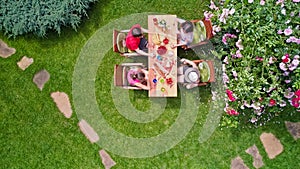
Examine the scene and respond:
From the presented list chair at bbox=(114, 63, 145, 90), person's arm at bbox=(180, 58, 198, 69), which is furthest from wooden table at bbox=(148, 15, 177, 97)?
chair at bbox=(114, 63, 145, 90)

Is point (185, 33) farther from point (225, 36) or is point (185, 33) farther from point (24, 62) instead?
point (24, 62)

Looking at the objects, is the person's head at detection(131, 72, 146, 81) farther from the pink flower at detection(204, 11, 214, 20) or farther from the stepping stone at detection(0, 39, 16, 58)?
the stepping stone at detection(0, 39, 16, 58)

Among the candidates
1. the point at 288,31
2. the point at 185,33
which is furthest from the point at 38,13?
the point at 288,31

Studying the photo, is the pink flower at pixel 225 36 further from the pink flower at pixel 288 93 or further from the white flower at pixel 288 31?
the pink flower at pixel 288 93

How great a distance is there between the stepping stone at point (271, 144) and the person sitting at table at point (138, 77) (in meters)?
2.39

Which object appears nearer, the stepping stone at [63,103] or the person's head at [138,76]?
the person's head at [138,76]

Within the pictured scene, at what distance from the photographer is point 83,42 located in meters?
8.30

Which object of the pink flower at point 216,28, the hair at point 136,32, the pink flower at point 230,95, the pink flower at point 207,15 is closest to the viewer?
the pink flower at point 230,95

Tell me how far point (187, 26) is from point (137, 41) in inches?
35.8

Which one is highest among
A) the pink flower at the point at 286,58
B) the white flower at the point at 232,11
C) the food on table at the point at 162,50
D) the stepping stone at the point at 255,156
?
the white flower at the point at 232,11

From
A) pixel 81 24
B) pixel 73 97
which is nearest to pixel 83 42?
pixel 81 24

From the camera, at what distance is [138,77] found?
25.4 feet

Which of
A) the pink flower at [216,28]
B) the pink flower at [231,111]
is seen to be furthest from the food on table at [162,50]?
the pink flower at [231,111]

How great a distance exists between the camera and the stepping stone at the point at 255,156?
812 cm
